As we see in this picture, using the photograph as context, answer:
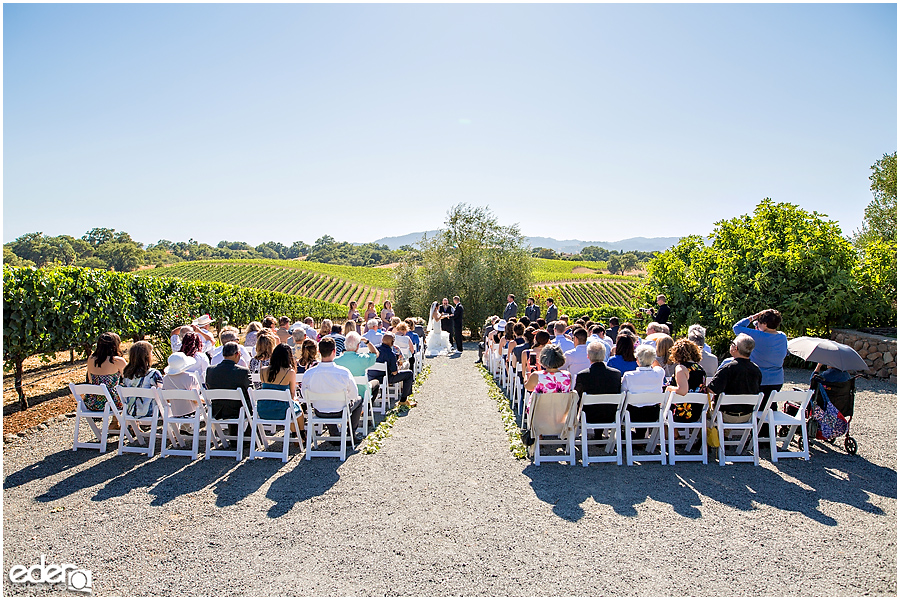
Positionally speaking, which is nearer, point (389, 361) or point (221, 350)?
point (221, 350)

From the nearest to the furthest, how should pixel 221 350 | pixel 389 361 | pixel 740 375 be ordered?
pixel 740 375, pixel 221 350, pixel 389 361

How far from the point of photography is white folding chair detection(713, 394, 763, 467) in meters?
5.37

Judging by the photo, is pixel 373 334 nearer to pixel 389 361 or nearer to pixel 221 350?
pixel 389 361

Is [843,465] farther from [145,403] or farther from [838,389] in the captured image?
[145,403]

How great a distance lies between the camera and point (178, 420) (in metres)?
5.86

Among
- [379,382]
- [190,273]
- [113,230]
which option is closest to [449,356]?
[379,382]

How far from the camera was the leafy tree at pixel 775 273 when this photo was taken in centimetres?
1145

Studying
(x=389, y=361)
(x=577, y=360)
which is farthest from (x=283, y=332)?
(x=577, y=360)

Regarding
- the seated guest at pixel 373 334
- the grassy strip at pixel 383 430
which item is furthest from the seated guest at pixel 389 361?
the seated guest at pixel 373 334

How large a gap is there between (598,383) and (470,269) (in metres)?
19.1

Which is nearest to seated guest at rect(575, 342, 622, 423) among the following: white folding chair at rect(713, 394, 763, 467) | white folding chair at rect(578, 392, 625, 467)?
white folding chair at rect(578, 392, 625, 467)

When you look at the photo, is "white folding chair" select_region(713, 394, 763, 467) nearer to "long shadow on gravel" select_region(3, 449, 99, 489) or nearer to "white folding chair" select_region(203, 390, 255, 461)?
"white folding chair" select_region(203, 390, 255, 461)

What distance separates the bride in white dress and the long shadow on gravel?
11.0 metres

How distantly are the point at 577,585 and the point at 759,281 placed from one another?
10826mm
